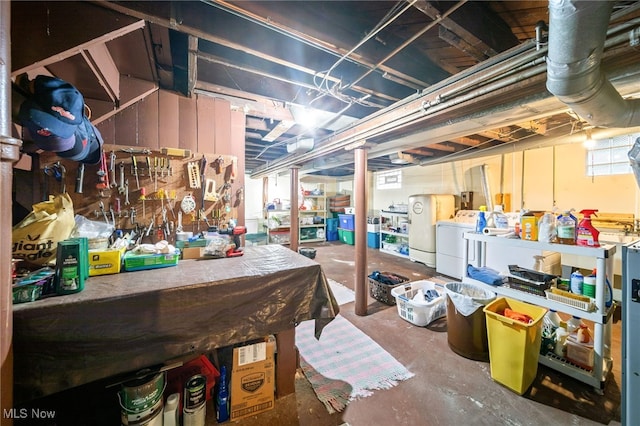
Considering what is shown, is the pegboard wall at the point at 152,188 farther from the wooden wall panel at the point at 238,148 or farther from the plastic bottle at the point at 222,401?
the plastic bottle at the point at 222,401

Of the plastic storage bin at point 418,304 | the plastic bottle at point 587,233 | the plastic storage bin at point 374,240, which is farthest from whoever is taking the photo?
the plastic storage bin at point 374,240

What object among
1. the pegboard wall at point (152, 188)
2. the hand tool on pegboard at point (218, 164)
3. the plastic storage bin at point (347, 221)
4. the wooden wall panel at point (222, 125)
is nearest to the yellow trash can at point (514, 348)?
the pegboard wall at point (152, 188)

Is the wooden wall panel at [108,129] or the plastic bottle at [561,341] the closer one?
the wooden wall panel at [108,129]

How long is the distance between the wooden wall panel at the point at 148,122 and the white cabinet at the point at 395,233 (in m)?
4.97

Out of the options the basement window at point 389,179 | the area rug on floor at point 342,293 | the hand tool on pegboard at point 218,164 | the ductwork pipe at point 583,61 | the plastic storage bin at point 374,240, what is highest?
the basement window at point 389,179

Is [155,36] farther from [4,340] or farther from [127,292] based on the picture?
[4,340]

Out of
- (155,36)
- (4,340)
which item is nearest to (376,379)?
(4,340)

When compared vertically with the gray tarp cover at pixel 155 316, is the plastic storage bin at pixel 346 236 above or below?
below

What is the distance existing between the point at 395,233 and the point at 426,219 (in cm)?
119

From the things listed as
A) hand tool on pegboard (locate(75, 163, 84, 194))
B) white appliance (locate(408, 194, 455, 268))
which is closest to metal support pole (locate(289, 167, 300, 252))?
white appliance (locate(408, 194, 455, 268))

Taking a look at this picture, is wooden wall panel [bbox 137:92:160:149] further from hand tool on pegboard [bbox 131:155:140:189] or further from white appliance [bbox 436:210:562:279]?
white appliance [bbox 436:210:562:279]

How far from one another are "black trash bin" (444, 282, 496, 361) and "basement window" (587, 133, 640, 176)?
291cm

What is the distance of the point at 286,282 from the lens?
140 centimetres

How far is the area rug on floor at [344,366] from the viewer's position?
1663 millimetres
